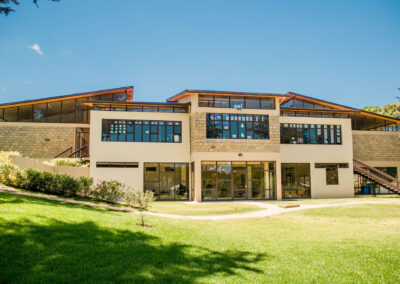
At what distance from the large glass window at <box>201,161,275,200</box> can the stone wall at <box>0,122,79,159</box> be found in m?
12.1

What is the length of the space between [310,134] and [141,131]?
14.0 m

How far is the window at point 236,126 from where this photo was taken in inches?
914

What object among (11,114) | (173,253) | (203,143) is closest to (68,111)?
(11,114)

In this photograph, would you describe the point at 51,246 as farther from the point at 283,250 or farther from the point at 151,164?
the point at 151,164

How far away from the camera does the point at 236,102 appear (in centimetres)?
2394

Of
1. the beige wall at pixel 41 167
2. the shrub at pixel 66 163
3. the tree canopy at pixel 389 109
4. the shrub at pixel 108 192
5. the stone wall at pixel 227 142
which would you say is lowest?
the shrub at pixel 108 192

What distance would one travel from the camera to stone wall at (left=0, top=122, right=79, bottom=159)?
83.5 feet

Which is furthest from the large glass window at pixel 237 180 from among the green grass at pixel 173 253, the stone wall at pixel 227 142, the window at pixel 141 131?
the green grass at pixel 173 253

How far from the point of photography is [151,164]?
23688 millimetres

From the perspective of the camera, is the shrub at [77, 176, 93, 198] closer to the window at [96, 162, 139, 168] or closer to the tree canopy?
the window at [96, 162, 139, 168]

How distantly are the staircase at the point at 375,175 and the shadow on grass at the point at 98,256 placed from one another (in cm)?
2255

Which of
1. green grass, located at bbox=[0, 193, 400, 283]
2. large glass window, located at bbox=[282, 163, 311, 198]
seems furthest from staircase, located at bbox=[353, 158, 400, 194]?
A: green grass, located at bbox=[0, 193, 400, 283]

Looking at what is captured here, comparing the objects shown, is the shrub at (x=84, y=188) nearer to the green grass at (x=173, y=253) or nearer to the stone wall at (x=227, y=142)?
the green grass at (x=173, y=253)

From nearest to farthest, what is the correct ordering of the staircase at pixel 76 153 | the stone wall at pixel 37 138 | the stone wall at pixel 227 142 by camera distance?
the stone wall at pixel 227 142 < the stone wall at pixel 37 138 < the staircase at pixel 76 153
